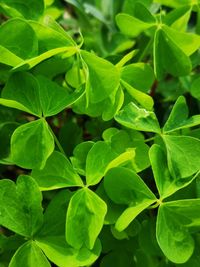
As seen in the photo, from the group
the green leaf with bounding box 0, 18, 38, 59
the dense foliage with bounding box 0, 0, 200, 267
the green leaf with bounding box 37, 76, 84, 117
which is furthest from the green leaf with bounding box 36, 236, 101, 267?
the green leaf with bounding box 0, 18, 38, 59

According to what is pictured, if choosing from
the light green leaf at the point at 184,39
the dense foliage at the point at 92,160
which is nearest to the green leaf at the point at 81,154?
the dense foliage at the point at 92,160

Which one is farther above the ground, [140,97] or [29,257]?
[140,97]

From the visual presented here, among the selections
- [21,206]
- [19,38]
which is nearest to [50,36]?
[19,38]

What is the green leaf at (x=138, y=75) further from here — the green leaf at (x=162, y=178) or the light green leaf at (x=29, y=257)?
the light green leaf at (x=29, y=257)

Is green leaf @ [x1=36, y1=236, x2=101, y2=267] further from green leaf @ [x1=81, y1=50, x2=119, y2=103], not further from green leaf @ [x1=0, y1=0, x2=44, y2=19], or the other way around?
green leaf @ [x1=0, y1=0, x2=44, y2=19]

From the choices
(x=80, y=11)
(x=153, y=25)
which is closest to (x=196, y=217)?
(x=153, y=25)

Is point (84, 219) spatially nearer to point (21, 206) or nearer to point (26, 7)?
point (21, 206)
